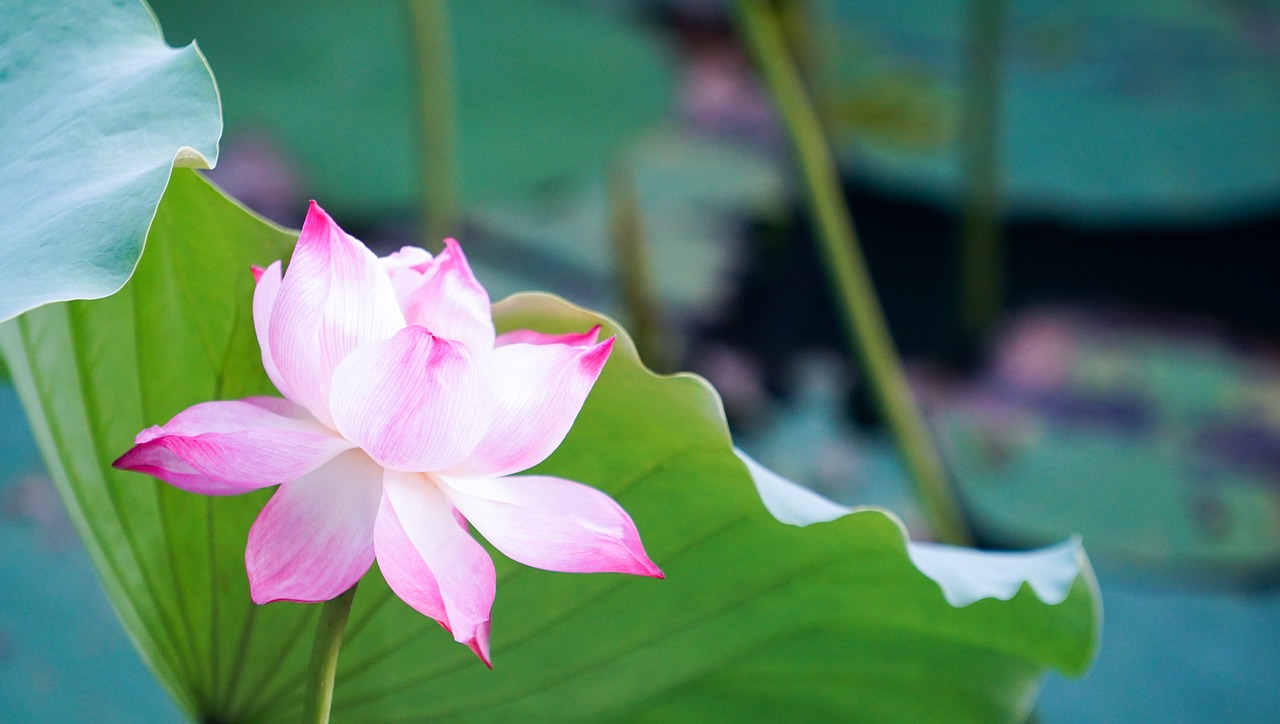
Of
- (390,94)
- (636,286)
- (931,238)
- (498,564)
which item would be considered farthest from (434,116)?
(931,238)

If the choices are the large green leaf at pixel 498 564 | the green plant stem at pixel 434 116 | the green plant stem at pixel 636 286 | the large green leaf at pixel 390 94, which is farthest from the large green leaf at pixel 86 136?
the large green leaf at pixel 390 94

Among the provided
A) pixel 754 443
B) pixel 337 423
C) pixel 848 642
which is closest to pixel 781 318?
pixel 754 443

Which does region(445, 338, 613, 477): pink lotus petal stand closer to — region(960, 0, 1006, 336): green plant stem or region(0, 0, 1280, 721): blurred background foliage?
region(0, 0, 1280, 721): blurred background foliage

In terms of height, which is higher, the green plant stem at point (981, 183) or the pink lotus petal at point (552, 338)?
the pink lotus petal at point (552, 338)

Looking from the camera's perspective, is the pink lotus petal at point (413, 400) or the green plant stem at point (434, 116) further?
the green plant stem at point (434, 116)

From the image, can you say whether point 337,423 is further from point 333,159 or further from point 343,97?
point 343,97

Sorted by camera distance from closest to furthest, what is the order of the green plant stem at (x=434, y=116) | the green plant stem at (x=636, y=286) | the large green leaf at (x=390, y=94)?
the green plant stem at (x=434, y=116) → the green plant stem at (x=636, y=286) → the large green leaf at (x=390, y=94)

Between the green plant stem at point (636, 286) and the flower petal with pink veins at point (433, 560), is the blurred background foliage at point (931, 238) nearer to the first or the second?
the green plant stem at point (636, 286)
